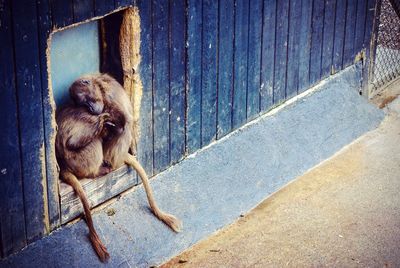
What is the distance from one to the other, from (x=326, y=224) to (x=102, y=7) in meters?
2.60

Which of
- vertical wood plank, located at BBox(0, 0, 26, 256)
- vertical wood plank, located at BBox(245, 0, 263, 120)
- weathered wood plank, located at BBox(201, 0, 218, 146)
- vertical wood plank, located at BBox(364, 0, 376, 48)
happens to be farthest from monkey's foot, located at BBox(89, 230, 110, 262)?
vertical wood plank, located at BBox(364, 0, 376, 48)

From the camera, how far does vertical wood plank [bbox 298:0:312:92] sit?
7086mm

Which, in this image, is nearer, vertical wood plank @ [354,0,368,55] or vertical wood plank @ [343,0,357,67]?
vertical wood plank @ [343,0,357,67]

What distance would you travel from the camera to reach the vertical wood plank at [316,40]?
7.22 metres

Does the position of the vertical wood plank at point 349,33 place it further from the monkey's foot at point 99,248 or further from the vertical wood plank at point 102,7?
the monkey's foot at point 99,248

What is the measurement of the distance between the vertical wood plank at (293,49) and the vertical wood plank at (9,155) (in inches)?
124

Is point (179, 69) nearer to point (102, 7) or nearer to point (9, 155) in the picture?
point (102, 7)

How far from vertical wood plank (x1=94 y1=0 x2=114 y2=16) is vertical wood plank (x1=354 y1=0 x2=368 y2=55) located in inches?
136

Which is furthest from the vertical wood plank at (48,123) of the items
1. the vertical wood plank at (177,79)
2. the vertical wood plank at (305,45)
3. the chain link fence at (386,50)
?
the chain link fence at (386,50)

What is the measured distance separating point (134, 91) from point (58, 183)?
36.0 inches

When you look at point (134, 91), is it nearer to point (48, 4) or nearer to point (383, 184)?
point (48, 4)

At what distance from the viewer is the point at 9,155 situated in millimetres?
4773

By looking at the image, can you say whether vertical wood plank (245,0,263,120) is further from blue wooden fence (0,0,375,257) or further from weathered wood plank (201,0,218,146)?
weathered wood plank (201,0,218,146)

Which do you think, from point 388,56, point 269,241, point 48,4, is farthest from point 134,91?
point 388,56
